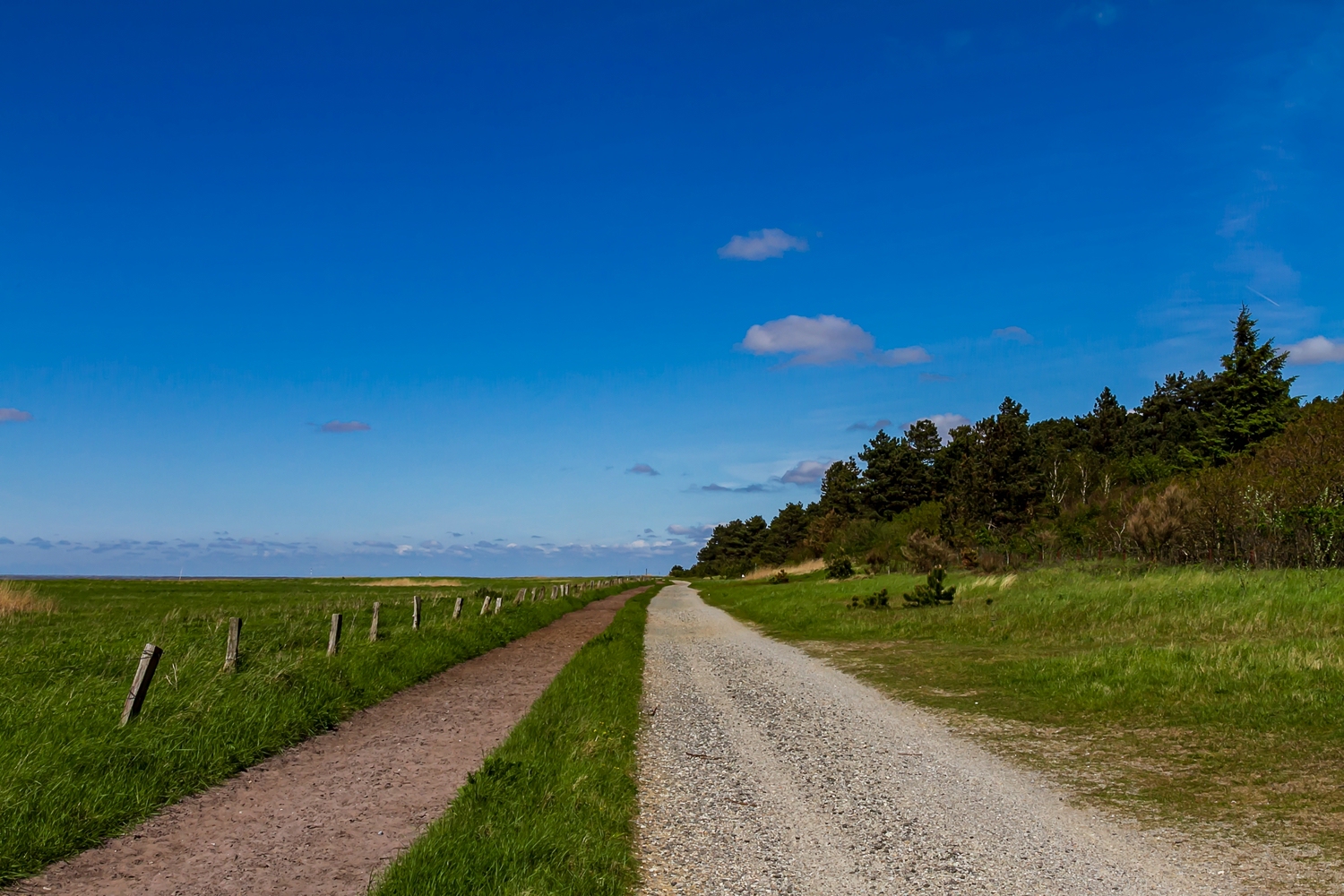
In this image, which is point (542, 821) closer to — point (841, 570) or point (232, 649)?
point (232, 649)

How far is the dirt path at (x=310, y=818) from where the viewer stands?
6328mm

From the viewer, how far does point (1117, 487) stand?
247ft

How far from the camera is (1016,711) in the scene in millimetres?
13305

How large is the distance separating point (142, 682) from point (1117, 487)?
80948 millimetres

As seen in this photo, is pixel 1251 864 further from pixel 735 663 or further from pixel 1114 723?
pixel 735 663

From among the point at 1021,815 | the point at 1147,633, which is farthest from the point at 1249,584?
the point at 1021,815

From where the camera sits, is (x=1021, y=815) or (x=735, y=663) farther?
(x=735, y=663)

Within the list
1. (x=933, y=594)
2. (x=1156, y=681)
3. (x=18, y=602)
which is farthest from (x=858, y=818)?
(x=18, y=602)

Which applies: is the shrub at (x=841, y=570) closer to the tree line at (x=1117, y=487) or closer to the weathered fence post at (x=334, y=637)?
the tree line at (x=1117, y=487)

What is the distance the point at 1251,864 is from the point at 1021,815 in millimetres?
1888

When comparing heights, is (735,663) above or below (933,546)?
below

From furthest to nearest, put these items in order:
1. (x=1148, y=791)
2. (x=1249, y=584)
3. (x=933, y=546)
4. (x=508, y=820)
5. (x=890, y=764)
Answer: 1. (x=933, y=546)
2. (x=1249, y=584)
3. (x=890, y=764)
4. (x=1148, y=791)
5. (x=508, y=820)

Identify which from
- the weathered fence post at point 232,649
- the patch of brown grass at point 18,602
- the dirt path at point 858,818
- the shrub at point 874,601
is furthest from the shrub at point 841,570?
the weathered fence post at point 232,649

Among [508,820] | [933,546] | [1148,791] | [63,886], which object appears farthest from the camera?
[933,546]
